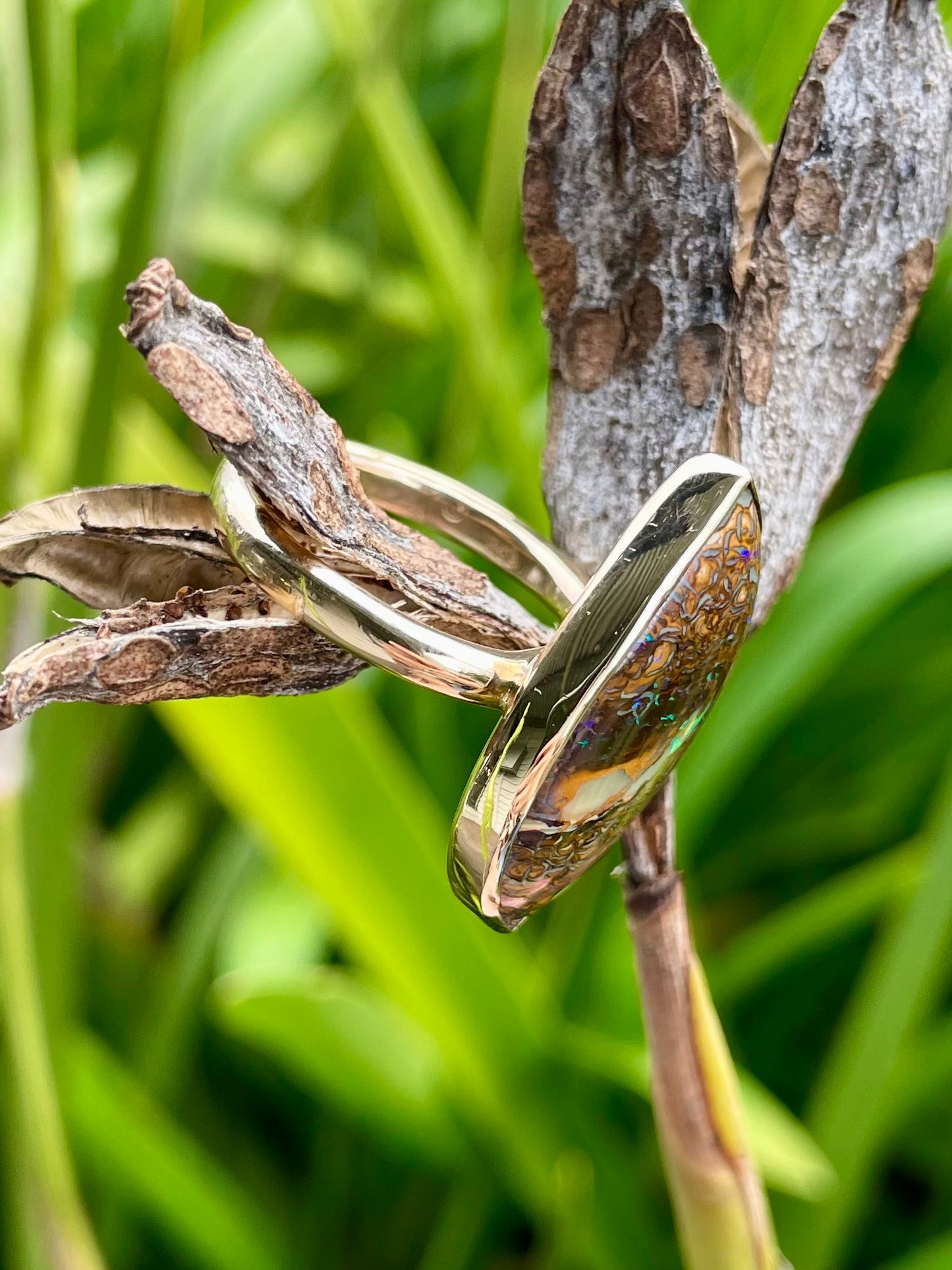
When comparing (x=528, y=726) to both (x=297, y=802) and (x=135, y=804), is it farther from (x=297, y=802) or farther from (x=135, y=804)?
(x=135, y=804)

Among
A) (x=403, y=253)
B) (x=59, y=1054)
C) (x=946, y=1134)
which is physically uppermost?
(x=403, y=253)

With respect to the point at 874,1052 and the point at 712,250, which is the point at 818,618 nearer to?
the point at 874,1052

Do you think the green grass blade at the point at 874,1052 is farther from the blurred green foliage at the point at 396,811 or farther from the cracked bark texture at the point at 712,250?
the cracked bark texture at the point at 712,250

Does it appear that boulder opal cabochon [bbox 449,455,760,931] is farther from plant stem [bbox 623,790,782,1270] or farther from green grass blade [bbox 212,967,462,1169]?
green grass blade [bbox 212,967,462,1169]

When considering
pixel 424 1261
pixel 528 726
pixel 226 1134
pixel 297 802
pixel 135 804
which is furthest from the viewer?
pixel 135 804

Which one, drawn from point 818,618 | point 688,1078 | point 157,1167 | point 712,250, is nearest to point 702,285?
point 712,250

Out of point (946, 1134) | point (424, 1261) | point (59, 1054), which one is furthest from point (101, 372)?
point (946, 1134)

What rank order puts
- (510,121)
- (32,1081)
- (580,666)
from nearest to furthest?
(580,666)
(32,1081)
(510,121)

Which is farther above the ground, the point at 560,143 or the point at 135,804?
the point at 560,143
